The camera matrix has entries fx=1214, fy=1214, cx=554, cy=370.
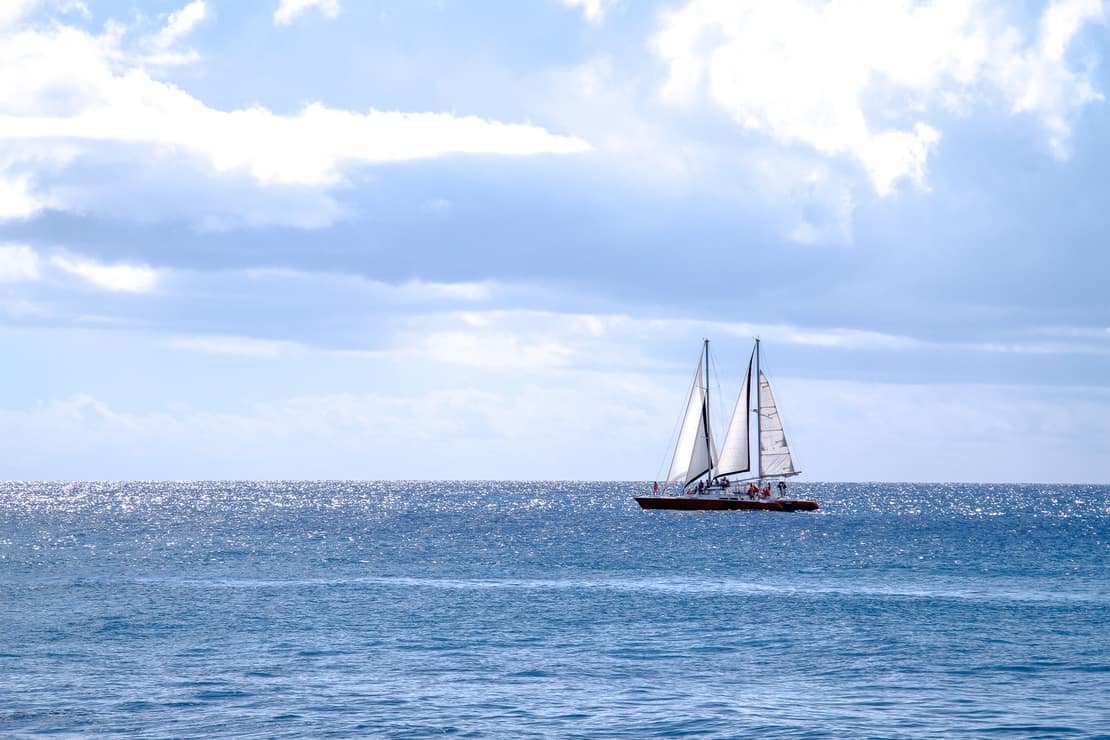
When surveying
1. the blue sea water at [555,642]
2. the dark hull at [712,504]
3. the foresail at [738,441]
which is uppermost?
the foresail at [738,441]

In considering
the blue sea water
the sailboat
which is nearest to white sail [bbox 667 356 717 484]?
the sailboat

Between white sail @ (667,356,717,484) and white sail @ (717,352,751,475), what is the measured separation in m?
1.75

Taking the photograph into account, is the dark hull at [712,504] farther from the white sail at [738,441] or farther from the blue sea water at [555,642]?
the blue sea water at [555,642]

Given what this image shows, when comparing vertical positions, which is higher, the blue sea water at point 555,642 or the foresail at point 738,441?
the foresail at point 738,441

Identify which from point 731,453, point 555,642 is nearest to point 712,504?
point 731,453

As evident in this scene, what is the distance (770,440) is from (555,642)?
10271cm

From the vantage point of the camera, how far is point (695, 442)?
150 m

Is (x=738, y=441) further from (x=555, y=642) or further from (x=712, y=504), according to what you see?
(x=555, y=642)

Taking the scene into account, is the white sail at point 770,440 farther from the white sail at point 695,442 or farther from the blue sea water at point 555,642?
the blue sea water at point 555,642

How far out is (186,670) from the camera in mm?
44000

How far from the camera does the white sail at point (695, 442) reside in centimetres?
14938

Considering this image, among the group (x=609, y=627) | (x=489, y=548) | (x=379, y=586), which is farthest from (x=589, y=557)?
(x=609, y=627)

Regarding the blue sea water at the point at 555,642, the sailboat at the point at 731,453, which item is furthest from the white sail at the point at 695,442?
the blue sea water at the point at 555,642

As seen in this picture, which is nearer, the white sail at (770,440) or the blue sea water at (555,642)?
the blue sea water at (555,642)
